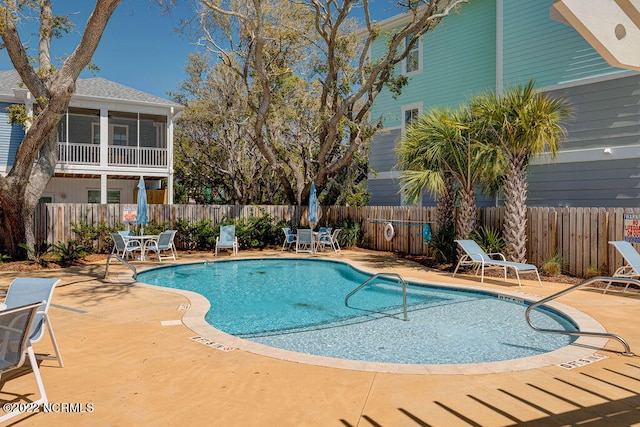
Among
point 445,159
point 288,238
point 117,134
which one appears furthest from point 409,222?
point 117,134

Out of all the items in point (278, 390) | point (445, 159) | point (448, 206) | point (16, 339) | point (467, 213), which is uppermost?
point (445, 159)

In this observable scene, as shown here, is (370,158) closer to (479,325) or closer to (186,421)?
(479,325)

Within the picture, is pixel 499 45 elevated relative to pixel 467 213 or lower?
elevated

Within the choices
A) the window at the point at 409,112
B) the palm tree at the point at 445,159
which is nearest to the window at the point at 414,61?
the window at the point at 409,112

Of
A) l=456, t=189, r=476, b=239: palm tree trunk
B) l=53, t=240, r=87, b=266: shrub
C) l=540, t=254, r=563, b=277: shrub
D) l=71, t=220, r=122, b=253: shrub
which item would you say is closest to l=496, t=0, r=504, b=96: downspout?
l=456, t=189, r=476, b=239: palm tree trunk

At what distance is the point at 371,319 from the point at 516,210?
17.0 ft

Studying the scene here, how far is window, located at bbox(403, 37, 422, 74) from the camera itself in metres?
17.2

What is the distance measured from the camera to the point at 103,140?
17.6m

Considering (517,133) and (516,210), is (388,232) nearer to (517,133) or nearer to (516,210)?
(516,210)

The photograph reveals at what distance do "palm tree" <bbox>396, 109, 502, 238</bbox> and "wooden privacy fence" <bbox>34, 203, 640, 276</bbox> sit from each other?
95 centimetres

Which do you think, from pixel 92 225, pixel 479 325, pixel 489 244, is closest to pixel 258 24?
pixel 92 225

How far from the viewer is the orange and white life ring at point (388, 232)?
15.3 meters

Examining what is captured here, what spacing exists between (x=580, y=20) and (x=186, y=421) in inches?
Result: 149

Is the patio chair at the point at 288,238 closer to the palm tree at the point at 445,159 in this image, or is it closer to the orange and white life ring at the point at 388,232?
the orange and white life ring at the point at 388,232
